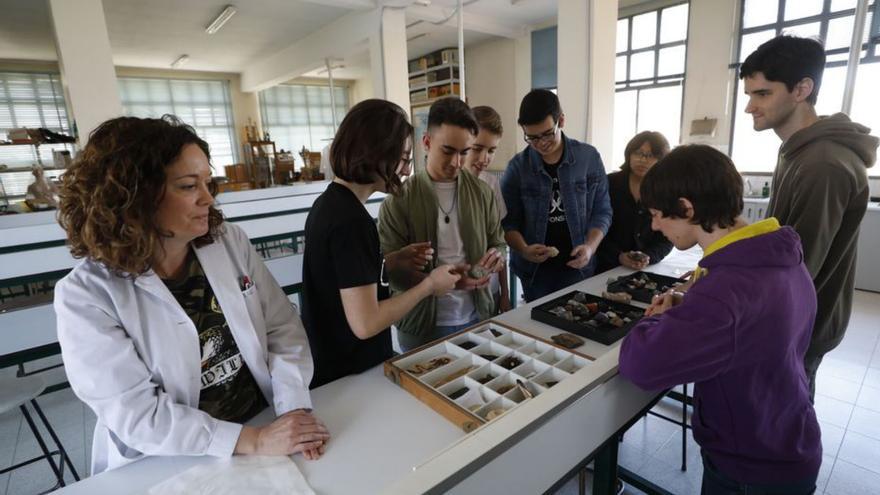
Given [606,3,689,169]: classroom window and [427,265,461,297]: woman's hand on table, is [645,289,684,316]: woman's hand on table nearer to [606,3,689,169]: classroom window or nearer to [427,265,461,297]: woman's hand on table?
[427,265,461,297]: woman's hand on table

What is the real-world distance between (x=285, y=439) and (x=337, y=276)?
1.20 feet

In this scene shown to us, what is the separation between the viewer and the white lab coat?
838 millimetres

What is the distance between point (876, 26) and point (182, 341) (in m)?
6.63

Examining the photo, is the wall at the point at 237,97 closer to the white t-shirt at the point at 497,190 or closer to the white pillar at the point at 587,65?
the white pillar at the point at 587,65

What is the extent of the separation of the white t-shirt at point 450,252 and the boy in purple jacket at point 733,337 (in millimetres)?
719

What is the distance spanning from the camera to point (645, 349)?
93 centimetres

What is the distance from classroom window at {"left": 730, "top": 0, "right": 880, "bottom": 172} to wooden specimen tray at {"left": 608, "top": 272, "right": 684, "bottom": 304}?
387 cm

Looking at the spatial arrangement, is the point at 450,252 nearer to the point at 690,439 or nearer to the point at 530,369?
the point at 530,369

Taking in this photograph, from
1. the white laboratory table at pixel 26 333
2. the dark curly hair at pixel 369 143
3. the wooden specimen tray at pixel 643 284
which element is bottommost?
the white laboratory table at pixel 26 333

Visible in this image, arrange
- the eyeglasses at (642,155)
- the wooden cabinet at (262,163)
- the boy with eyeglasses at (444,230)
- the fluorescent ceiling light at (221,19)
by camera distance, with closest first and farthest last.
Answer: the boy with eyeglasses at (444,230)
the eyeglasses at (642,155)
the fluorescent ceiling light at (221,19)
the wooden cabinet at (262,163)

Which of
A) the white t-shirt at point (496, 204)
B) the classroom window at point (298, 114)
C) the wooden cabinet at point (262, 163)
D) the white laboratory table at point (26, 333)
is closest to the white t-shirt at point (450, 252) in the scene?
the white t-shirt at point (496, 204)

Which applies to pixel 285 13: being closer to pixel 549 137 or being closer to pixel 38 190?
pixel 38 190

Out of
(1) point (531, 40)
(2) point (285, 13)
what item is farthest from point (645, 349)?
(1) point (531, 40)

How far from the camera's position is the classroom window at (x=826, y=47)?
4656 mm
